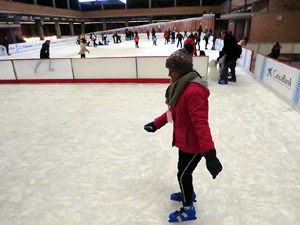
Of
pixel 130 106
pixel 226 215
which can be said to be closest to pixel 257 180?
pixel 226 215

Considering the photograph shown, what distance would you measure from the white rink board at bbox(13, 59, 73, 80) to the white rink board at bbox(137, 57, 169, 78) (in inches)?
95.4

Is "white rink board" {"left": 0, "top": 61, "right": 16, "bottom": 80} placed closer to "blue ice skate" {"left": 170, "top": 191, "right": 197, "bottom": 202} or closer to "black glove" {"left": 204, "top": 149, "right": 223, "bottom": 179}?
"blue ice skate" {"left": 170, "top": 191, "right": 197, "bottom": 202}

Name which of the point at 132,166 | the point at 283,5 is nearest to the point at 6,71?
the point at 132,166

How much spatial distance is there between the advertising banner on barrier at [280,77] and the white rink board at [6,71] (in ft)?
26.9

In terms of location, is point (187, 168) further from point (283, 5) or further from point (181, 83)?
point (283, 5)

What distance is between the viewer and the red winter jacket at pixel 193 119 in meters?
1.38

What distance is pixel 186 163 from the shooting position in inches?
66.2

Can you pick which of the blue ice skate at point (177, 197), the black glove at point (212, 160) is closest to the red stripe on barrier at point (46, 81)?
the blue ice skate at point (177, 197)

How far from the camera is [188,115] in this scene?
1.52 m

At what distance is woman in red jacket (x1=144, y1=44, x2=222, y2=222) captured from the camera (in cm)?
139

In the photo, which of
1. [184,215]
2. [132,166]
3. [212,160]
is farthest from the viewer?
[132,166]

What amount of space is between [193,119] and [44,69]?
7.20 meters

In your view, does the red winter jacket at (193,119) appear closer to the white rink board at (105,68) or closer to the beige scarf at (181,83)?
the beige scarf at (181,83)

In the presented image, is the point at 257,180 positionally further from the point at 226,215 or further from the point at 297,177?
the point at 226,215
